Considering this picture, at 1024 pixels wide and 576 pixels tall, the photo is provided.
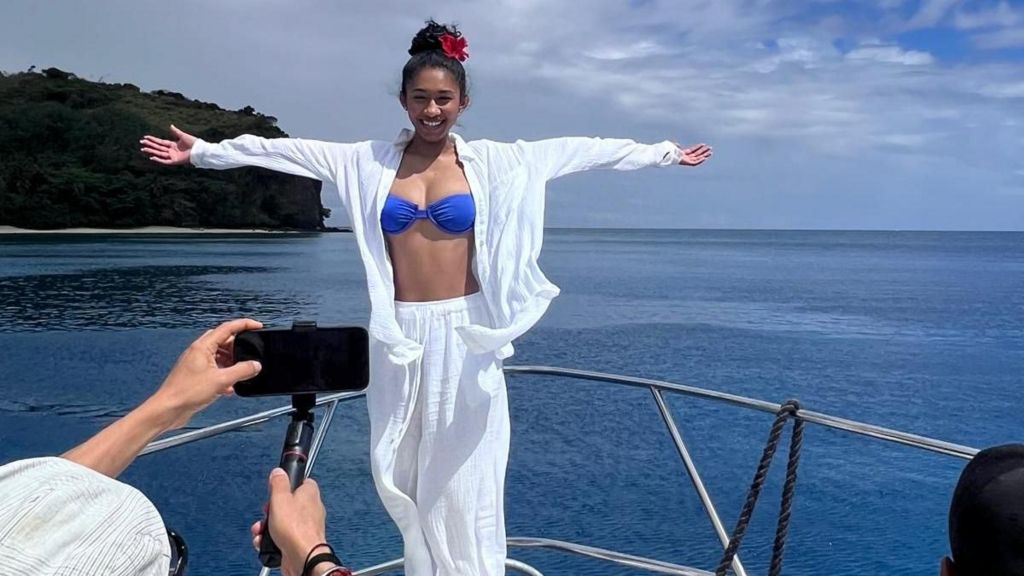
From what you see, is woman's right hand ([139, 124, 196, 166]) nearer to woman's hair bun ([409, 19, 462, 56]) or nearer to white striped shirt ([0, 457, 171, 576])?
woman's hair bun ([409, 19, 462, 56])

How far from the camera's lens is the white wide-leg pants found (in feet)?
7.21

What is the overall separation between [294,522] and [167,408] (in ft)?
0.54

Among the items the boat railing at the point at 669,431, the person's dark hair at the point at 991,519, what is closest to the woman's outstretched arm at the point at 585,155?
the boat railing at the point at 669,431

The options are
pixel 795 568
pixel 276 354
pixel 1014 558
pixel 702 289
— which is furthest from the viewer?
pixel 702 289

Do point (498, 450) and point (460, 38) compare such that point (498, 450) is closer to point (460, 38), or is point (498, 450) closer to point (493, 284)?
point (493, 284)

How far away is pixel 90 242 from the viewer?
2184 inches

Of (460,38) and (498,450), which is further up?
(460,38)

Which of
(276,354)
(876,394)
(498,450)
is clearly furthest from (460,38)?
(876,394)

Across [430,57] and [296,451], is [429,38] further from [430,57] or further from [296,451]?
[296,451]

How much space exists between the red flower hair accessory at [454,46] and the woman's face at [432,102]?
2.4 inches

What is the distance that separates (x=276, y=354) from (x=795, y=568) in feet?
23.5

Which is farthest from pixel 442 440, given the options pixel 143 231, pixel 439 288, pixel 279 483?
pixel 143 231

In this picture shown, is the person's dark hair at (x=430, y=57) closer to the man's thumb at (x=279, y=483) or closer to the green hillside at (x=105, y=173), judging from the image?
the man's thumb at (x=279, y=483)

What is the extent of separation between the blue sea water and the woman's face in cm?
457
